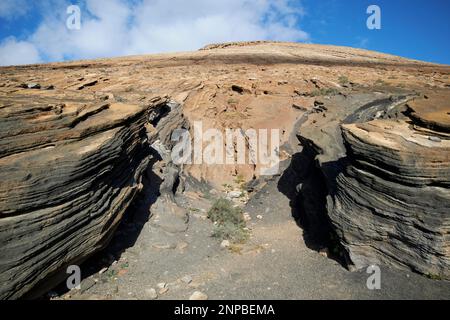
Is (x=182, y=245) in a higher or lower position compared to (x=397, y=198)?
lower

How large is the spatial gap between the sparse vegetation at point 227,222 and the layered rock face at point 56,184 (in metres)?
3.09

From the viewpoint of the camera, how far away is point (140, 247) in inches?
340

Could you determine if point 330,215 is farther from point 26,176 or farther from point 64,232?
point 26,176

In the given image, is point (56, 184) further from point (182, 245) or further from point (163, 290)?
point (182, 245)

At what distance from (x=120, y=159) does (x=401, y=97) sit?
486 inches

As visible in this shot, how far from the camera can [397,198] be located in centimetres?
702

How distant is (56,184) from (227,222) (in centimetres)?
579

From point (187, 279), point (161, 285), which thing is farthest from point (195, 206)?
point (161, 285)

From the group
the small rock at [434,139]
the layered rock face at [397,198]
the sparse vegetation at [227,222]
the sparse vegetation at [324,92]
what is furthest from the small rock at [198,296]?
the sparse vegetation at [324,92]

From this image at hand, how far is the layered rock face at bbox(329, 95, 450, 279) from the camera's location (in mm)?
6605

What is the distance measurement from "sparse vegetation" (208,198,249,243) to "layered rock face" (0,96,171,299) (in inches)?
122

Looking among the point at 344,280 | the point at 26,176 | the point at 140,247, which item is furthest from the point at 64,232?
the point at 344,280

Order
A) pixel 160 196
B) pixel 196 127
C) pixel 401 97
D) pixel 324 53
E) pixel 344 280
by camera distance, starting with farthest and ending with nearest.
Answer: pixel 324 53 < pixel 196 127 < pixel 401 97 < pixel 160 196 < pixel 344 280


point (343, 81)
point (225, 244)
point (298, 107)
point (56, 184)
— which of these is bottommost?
point (225, 244)
